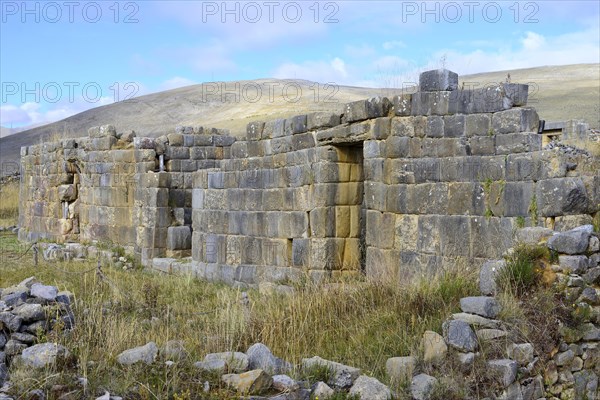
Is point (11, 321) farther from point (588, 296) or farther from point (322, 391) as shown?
point (588, 296)

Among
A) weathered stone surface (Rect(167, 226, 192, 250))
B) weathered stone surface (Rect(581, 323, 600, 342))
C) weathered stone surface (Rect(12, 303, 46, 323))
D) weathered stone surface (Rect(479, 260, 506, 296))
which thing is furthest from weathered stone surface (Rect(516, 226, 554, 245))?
weathered stone surface (Rect(167, 226, 192, 250))

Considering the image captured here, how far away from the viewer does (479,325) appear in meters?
6.25

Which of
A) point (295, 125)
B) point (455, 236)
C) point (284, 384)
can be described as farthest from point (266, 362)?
point (295, 125)

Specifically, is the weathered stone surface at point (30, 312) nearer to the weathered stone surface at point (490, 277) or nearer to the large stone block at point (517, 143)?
the weathered stone surface at point (490, 277)

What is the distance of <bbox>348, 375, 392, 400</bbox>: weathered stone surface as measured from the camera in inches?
213

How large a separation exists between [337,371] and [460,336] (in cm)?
114

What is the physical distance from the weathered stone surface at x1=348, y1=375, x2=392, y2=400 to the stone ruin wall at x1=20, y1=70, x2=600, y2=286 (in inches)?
131

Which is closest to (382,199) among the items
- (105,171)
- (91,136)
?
(105,171)

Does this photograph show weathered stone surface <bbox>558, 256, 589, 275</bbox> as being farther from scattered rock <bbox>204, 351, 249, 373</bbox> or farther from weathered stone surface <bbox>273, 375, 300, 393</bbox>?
scattered rock <bbox>204, 351, 249, 373</bbox>

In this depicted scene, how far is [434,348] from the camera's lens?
595 centimetres

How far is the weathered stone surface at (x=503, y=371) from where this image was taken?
5.77 m

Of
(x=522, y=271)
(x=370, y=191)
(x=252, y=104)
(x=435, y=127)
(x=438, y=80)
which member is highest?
(x=252, y=104)

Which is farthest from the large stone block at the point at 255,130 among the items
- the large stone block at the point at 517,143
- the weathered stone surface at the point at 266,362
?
the weathered stone surface at the point at 266,362

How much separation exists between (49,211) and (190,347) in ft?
46.5
